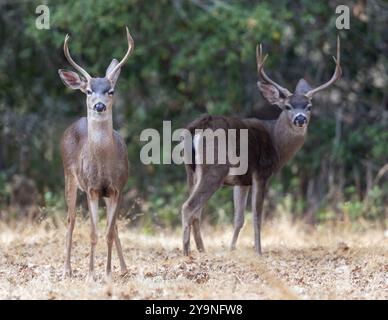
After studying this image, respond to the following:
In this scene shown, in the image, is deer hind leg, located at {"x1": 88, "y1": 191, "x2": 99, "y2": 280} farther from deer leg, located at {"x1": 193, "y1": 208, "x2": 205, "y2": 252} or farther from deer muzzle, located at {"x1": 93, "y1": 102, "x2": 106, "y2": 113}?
deer leg, located at {"x1": 193, "y1": 208, "x2": 205, "y2": 252}

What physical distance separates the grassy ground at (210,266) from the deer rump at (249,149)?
2.41ft

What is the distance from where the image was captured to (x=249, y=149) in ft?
34.6

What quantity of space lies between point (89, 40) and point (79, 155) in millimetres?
6502

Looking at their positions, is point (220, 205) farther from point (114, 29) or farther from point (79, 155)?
point (79, 155)

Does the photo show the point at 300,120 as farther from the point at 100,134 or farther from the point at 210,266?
the point at 100,134

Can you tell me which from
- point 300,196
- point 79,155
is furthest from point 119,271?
point 300,196

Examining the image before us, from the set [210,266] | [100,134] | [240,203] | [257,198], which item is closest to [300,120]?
[257,198]

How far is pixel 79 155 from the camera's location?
887cm

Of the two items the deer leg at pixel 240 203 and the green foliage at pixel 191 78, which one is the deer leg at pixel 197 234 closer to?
the deer leg at pixel 240 203

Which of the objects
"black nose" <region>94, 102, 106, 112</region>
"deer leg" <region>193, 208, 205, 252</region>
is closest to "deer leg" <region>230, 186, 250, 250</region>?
"deer leg" <region>193, 208, 205, 252</region>

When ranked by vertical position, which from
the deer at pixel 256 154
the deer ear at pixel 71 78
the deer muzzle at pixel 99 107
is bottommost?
the deer at pixel 256 154

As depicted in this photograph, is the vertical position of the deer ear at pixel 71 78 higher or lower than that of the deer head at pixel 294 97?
higher

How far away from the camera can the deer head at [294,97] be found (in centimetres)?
1068

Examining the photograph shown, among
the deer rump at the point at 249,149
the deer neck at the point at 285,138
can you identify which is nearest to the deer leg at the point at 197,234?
the deer rump at the point at 249,149
